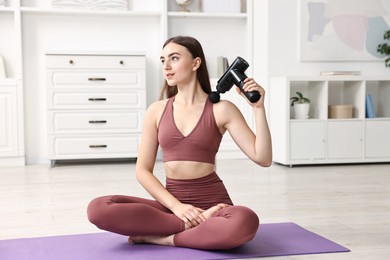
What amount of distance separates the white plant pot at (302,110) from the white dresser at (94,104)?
1.26m

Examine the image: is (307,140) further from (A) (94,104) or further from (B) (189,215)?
(B) (189,215)

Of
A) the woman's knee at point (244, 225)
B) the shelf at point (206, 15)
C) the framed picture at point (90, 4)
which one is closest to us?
the woman's knee at point (244, 225)

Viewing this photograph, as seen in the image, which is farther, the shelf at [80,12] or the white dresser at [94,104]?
the shelf at [80,12]

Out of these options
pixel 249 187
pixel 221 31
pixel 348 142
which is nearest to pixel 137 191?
pixel 249 187

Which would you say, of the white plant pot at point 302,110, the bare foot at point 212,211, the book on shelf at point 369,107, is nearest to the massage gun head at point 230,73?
the bare foot at point 212,211

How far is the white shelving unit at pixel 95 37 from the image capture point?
5.12 metres

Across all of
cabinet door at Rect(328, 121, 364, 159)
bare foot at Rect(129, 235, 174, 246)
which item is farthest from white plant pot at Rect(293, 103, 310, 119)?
bare foot at Rect(129, 235, 174, 246)

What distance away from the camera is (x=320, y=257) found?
1.96 m

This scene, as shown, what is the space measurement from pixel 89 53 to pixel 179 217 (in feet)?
9.99

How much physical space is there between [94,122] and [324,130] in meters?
1.89

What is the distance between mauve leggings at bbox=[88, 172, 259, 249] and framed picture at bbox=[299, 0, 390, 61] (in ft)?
10.6

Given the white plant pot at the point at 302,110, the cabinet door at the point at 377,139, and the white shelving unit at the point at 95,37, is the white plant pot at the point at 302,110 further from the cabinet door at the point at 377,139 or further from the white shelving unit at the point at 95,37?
the white shelving unit at the point at 95,37

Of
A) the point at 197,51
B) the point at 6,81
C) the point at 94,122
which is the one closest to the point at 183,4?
the point at 94,122

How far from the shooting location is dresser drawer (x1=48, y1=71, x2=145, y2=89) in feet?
15.8
